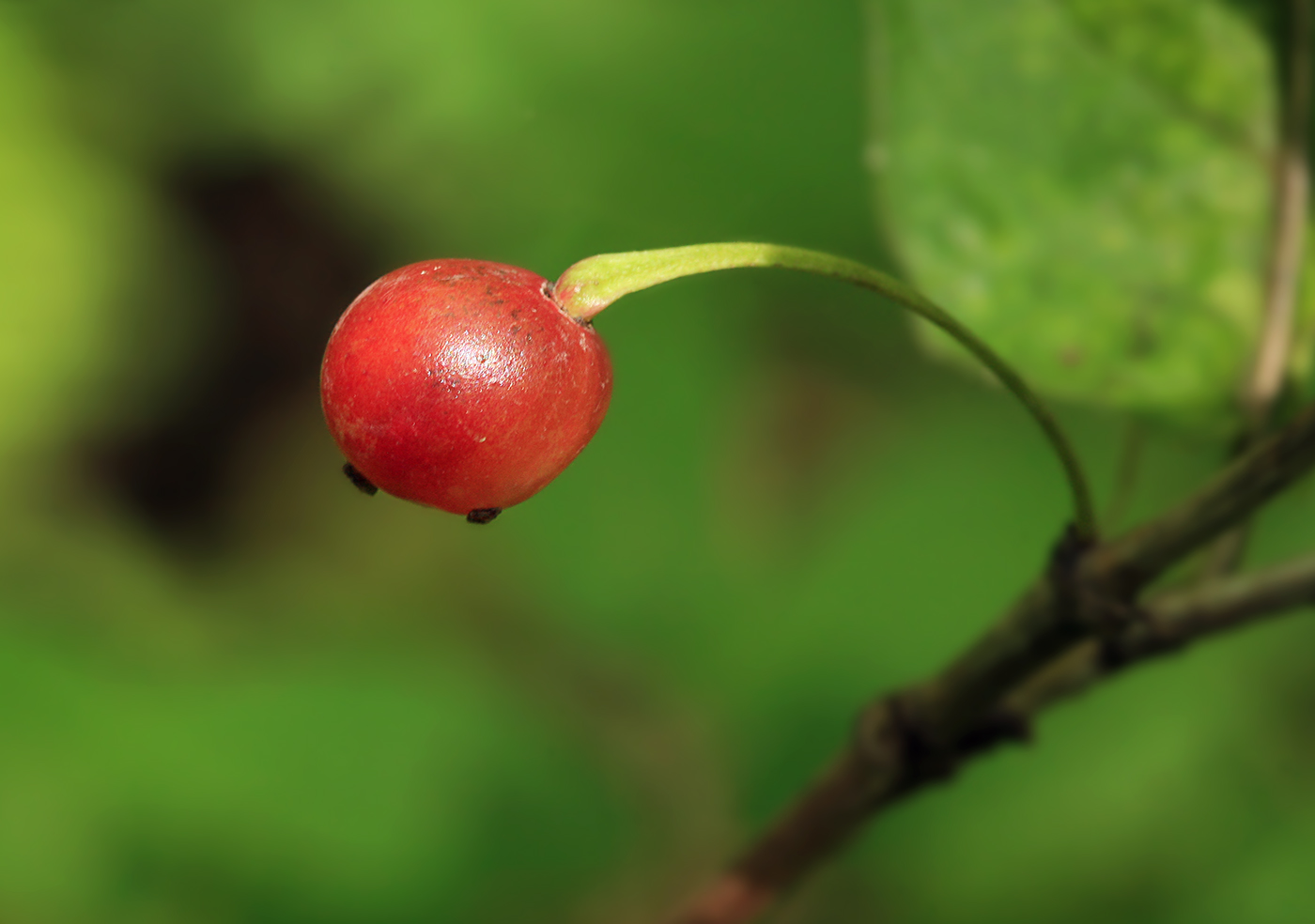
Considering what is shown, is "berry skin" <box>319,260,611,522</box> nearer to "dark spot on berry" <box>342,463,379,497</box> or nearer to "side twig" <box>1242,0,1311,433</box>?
"dark spot on berry" <box>342,463,379,497</box>

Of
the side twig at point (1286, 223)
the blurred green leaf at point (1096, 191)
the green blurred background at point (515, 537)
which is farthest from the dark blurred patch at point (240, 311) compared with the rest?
the side twig at point (1286, 223)

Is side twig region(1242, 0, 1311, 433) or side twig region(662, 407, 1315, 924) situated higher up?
side twig region(1242, 0, 1311, 433)

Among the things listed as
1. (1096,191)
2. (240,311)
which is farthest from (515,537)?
(1096,191)

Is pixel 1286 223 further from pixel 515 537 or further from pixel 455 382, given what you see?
pixel 515 537

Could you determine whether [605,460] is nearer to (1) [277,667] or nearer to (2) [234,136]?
(1) [277,667]

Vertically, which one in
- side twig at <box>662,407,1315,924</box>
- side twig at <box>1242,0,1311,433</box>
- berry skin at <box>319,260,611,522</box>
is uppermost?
side twig at <box>1242,0,1311,433</box>

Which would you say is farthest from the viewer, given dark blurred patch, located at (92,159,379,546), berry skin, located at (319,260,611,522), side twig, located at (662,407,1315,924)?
dark blurred patch, located at (92,159,379,546)

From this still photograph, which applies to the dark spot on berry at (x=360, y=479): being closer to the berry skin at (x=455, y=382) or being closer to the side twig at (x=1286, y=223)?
the berry skin at (x=455, y=382)

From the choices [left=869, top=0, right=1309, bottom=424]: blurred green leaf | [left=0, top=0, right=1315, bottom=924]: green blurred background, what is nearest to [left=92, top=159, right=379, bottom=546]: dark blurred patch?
[left=0, top=0, right=1315, bottom=924]: green blurred background
